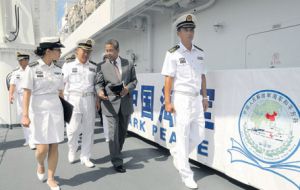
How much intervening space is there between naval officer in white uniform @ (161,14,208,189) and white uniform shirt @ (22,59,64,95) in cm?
119

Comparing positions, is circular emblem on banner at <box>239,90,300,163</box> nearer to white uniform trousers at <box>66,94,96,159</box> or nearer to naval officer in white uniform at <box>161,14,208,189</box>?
naval officer in white uniform at <box>161,14,208,189</box>

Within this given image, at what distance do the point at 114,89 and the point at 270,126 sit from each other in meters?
1.84

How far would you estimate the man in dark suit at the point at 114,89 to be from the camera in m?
3.49

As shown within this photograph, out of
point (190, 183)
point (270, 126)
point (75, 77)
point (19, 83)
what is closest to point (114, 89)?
point (75, 77)

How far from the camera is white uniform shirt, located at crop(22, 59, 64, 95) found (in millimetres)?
2771

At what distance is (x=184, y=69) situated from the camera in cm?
301

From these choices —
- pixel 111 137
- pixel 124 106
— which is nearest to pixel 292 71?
pixel 124 106

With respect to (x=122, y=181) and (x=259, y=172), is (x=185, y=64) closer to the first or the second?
(x=259, y=172)

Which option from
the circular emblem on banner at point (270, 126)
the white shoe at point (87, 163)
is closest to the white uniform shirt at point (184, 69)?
the circular emblem on banner at point (270, 126)

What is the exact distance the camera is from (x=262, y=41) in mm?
4469

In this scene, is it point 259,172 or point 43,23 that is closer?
point 259,172

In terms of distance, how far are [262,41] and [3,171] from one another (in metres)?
4.22

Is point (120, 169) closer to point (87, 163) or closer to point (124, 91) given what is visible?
point (87, 163)

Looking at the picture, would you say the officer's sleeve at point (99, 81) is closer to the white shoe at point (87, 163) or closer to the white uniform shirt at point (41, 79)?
the white uniform shirt at point (41, 79)
